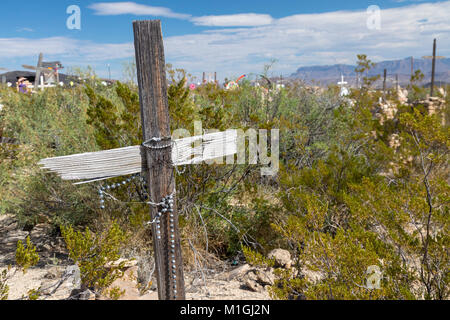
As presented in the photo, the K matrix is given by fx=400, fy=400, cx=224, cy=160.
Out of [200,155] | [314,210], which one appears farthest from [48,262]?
[314,210]

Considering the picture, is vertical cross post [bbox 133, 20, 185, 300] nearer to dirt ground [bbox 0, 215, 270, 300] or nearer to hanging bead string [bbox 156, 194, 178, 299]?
hanging bead string [bbox 156, 194, 178, 299]

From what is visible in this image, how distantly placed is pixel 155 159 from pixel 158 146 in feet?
0.30

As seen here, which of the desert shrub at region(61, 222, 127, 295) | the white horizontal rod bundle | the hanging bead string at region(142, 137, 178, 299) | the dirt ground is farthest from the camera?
the dirt ground

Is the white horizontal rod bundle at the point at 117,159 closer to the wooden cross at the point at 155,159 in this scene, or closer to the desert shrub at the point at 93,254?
the wooden cross at the point at 155,159

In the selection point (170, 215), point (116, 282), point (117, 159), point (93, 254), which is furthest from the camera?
point (116, 282)

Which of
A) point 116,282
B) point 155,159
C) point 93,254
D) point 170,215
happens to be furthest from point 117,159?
point 116,282

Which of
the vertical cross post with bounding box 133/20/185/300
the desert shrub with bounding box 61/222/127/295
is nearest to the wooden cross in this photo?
the vertical cross post with bounding box 133/20/185/300

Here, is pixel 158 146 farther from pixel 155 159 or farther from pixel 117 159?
pixel 117 159

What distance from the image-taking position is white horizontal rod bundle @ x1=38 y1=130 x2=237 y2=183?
231 cm

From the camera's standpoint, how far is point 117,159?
242cm

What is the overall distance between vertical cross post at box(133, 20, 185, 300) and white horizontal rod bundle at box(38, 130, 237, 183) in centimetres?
8

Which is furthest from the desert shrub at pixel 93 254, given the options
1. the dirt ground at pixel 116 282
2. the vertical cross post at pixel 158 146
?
the vertical cross post at pixel 158 146

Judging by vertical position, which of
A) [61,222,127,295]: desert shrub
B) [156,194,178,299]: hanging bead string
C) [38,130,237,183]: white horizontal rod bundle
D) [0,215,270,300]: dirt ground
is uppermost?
[38,130,237,183]: white horizontal rod bundle

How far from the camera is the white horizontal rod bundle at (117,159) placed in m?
2.31
